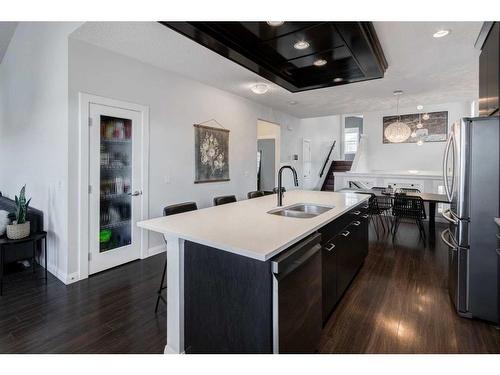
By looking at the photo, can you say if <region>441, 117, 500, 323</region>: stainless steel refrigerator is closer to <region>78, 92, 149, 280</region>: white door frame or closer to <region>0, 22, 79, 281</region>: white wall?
<region>78, 92, 149, 280</region>: white door frame

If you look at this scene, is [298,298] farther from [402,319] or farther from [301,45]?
[301,45]

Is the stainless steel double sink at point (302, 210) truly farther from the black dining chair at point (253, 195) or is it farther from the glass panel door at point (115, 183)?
the glass panel door at point (115, 183)

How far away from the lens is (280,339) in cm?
135

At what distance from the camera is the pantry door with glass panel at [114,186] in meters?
3.12

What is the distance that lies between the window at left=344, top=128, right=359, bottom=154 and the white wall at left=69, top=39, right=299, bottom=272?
7653 mm

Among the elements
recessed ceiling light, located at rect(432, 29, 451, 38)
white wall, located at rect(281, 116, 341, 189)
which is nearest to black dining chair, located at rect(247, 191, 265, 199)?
recessed ceiling light, located at rect(432, 29, 451, 38)

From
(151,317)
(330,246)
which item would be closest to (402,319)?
A: (330,246)

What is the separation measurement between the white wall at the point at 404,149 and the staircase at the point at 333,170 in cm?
135

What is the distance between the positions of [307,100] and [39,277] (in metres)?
5.00

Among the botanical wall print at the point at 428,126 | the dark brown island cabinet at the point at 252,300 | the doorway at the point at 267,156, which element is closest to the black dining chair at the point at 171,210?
the dark brown island cabinet at the point at 252,300
